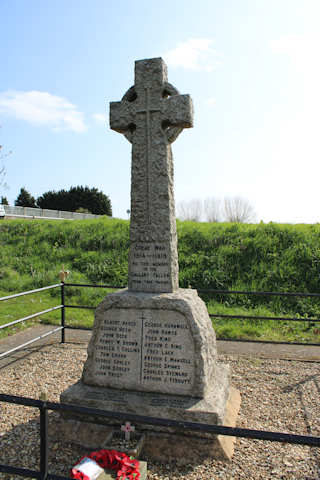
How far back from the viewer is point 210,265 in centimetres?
1153

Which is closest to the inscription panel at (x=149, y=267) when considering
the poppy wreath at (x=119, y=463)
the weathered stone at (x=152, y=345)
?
the weathered stone at (x=152, y=345)

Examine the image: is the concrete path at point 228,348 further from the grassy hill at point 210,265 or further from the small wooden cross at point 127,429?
the small wooden cross at point 127,429

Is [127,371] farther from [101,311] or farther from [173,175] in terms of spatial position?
[173,175]

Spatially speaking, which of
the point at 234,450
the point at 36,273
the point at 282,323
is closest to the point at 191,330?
the point at 234,450

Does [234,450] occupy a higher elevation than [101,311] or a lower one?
lower

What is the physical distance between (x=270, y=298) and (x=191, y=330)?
21.5 feet

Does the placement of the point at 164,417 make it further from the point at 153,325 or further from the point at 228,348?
the point at 228,348

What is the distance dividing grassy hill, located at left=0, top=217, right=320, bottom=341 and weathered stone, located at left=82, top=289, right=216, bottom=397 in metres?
4.44

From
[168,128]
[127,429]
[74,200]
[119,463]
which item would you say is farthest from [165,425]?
[74,200]

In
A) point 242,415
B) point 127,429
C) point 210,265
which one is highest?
point 210,265

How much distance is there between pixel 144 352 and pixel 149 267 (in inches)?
36.2

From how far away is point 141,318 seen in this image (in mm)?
4254

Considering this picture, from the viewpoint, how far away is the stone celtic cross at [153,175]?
14.3 ft

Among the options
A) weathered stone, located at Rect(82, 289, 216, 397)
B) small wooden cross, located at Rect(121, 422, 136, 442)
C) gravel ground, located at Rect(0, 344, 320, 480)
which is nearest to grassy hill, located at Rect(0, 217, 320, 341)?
gravel ground, located at Rect(0, 344, 320, 480)
